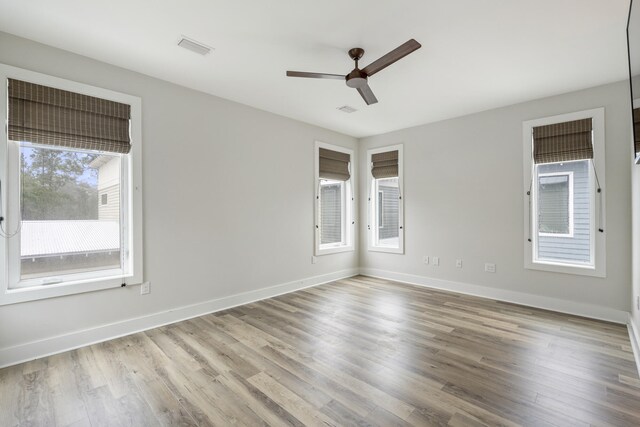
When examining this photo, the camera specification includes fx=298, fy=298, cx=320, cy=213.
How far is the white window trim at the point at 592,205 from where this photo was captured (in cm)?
338

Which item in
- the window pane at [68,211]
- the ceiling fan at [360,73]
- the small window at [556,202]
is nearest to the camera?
the ceiling fan at [360,73]

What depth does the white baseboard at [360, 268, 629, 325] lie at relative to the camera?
3342mm

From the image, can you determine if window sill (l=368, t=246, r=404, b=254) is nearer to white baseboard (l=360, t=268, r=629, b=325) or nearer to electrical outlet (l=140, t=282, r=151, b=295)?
white baseboard (l=360, t=268, r=629, b=325)

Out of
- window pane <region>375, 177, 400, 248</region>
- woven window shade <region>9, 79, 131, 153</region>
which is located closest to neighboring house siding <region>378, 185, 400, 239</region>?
window pane <region>375, 177, 400, 248</region>

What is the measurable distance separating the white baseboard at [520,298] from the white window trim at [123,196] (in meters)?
3.95

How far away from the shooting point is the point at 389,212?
5586 millimetres

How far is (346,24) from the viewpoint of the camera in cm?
232

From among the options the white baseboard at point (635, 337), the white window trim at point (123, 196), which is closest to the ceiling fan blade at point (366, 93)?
the white window trim at point (123, 196)

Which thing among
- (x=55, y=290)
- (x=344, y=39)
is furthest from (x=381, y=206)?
(x=55, y=290)

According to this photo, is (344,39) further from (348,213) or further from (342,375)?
(348,213)

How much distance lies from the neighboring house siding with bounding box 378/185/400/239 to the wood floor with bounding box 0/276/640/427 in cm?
224

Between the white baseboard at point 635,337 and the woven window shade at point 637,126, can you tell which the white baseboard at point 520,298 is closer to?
the white baseboard at point 635,337

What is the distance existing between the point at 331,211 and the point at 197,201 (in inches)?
102

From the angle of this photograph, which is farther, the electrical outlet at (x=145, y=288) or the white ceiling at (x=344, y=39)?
the electrical outlet at (x=145, y=288)
